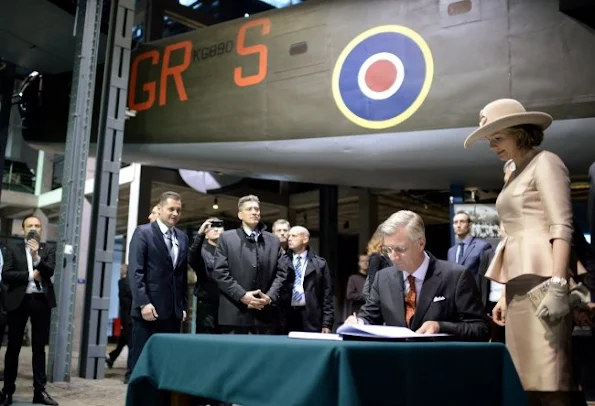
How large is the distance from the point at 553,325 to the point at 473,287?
0.94ft

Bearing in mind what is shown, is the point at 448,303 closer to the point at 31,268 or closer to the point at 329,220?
the point at 31,268

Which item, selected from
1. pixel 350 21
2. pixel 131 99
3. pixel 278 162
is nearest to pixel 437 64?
pixel 350 21

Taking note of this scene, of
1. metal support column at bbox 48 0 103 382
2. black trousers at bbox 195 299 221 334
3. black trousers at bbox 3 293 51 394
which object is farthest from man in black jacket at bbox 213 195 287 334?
metal support column at bbox 48 0 103 382

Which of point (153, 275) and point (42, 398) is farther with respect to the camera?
point (42, 398)

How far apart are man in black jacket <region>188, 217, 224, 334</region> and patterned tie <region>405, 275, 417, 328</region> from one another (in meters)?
2.07

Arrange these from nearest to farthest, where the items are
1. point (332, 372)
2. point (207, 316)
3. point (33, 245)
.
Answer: point (332, 372)
point (33, 245)
point (207, 316)

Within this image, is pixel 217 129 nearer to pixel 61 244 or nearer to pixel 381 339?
pixel 61 244

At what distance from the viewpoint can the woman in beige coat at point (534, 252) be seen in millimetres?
1935

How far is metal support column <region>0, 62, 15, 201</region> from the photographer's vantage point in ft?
27.5

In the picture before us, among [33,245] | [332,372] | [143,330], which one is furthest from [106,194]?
[332,372]

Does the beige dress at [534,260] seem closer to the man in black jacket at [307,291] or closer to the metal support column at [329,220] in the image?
the man in black jacket at [307,291]

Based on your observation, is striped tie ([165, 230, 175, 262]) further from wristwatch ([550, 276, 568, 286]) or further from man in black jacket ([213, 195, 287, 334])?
wristwatch ([550, 276, 568, 286])

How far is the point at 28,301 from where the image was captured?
13.4 ft

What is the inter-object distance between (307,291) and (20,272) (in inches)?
81.4
